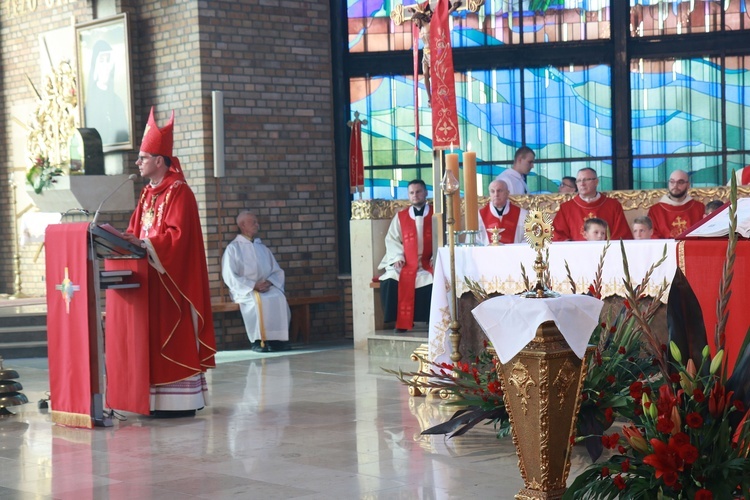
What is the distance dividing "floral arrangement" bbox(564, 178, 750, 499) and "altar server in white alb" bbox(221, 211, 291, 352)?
863 centimetres

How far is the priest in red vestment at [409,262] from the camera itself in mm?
10992

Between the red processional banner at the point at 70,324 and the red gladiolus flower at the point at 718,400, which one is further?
the red processional banner at the point at 70,324

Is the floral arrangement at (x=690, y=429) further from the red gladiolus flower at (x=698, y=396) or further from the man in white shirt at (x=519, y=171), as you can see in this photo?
the man in white shirt at (x=519, y=171)

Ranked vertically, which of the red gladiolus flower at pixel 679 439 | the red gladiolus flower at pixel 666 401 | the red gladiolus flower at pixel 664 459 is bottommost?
the red gladiolus flower at pixel 664 459

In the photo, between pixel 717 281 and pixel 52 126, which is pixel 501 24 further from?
pixel 717 281

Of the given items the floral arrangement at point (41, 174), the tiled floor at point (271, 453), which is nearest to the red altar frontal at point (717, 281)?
the tiled floor at point (271, 453)

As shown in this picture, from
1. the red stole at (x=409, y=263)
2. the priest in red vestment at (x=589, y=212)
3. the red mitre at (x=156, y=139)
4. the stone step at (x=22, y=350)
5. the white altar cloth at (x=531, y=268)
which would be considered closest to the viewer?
the white altar cloth at (x=531, y=268)

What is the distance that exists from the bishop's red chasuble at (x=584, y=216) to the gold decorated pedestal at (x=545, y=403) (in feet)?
16.4

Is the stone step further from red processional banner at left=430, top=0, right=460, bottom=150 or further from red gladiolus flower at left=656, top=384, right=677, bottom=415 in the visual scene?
red gladiolus flower at left=656, top=384, right=677, bottom=415

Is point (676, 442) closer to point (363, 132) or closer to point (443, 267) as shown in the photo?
point (443, 267)

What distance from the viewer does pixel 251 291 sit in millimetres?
11789

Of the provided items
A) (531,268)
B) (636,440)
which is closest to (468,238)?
(531,268)

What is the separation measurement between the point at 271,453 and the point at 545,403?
242 cm

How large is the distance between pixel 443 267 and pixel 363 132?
5908mm
